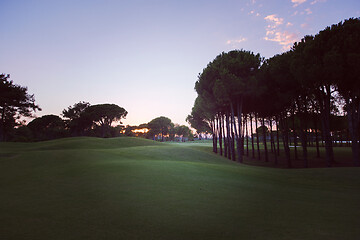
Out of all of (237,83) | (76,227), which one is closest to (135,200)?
(76,227)

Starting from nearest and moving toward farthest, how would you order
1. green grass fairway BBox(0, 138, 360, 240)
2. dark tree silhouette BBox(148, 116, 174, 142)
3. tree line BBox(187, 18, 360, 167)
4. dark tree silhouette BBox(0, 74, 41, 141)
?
green grass fairway BBox(0, 138, 360, 240), tree line BBox(187, 18, 360, 167), dark tree silhouette BBox(0, 74, 41, 141), dark tree silhouette BBox(148, 116, 174, 142)

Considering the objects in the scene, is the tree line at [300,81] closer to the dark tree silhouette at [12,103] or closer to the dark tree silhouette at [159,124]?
the dark tree silhouette at [12,103]

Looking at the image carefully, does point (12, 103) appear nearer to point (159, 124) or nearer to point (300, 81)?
point (300, 81)

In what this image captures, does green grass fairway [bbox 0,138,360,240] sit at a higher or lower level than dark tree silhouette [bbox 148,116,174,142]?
lower

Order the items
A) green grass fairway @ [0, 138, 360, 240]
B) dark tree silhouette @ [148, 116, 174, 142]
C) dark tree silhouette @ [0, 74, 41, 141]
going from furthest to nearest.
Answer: dark tree silhouette @ [148, 116, 174, 142] → dark tree silhouette @ [0, 74, 41, 141] → green grass fairway @ [0, 138, 360, 240]

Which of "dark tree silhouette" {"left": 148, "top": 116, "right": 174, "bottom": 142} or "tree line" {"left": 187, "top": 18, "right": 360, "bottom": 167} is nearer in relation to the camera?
"tree line" {"left": 187, "top": 18, "right": 360, "bottom": 167}

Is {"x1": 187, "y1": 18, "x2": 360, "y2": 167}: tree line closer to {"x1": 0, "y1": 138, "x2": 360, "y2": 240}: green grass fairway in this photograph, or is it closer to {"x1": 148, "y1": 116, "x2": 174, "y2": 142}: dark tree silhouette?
{"x1": 0, "y1": 138, "x2": 360, "y2": 240}: green grass fairway

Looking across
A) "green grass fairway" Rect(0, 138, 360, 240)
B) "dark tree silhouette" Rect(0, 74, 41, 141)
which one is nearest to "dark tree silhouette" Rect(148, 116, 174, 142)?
"dark tree silhouette" Rect(0, 74, 41, 141)

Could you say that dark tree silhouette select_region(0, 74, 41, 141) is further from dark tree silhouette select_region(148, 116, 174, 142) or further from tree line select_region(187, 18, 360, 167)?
dark tree silhouette select_region(148, 116, 174, 142)

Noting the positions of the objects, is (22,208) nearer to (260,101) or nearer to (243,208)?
(243,208)

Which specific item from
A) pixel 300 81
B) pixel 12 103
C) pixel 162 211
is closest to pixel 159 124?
pixel 12 103

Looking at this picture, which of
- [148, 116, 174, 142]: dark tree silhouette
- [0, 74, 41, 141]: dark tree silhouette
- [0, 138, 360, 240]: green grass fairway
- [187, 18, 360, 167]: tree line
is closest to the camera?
[0, 138, 360, 240]: green grass fairway

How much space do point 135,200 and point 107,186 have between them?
266cm

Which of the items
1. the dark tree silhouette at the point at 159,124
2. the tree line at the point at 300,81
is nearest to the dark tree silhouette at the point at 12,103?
the tree line at the point at 300,81
